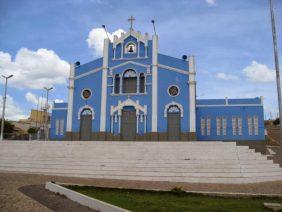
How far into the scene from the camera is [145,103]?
3034 cm

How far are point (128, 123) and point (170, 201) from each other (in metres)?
20.3

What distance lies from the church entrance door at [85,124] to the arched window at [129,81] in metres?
4.14

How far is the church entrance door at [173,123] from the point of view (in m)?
29.4

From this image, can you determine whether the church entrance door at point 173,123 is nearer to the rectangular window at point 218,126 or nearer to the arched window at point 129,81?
the rectangular window at point 218,126

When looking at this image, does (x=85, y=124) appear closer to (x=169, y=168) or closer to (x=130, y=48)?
(x=130, y=48)

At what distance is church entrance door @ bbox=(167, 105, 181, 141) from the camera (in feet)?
96.3

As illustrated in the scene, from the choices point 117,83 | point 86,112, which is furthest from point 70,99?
point 117,83

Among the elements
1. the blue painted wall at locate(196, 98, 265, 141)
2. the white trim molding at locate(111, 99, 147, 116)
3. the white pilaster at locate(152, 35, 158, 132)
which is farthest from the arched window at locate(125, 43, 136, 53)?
the blue painted wall at locate(196, 98, 265, 141)

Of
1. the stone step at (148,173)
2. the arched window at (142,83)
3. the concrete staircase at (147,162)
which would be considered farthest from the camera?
the arched window at (142,83)

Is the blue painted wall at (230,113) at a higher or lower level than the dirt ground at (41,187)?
higher

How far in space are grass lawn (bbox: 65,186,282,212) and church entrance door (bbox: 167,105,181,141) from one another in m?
16.9

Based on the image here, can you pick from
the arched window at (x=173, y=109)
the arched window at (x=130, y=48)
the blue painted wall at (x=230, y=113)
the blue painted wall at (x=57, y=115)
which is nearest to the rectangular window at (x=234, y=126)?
the blue painted wall at (x=230, y=113)

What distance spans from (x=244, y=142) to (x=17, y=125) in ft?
196

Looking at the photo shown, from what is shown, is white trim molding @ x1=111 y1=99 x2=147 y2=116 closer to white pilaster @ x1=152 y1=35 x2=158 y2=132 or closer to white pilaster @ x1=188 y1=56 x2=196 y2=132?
white pilaster @ x1=152 y1=35 x2=158 y2=132
